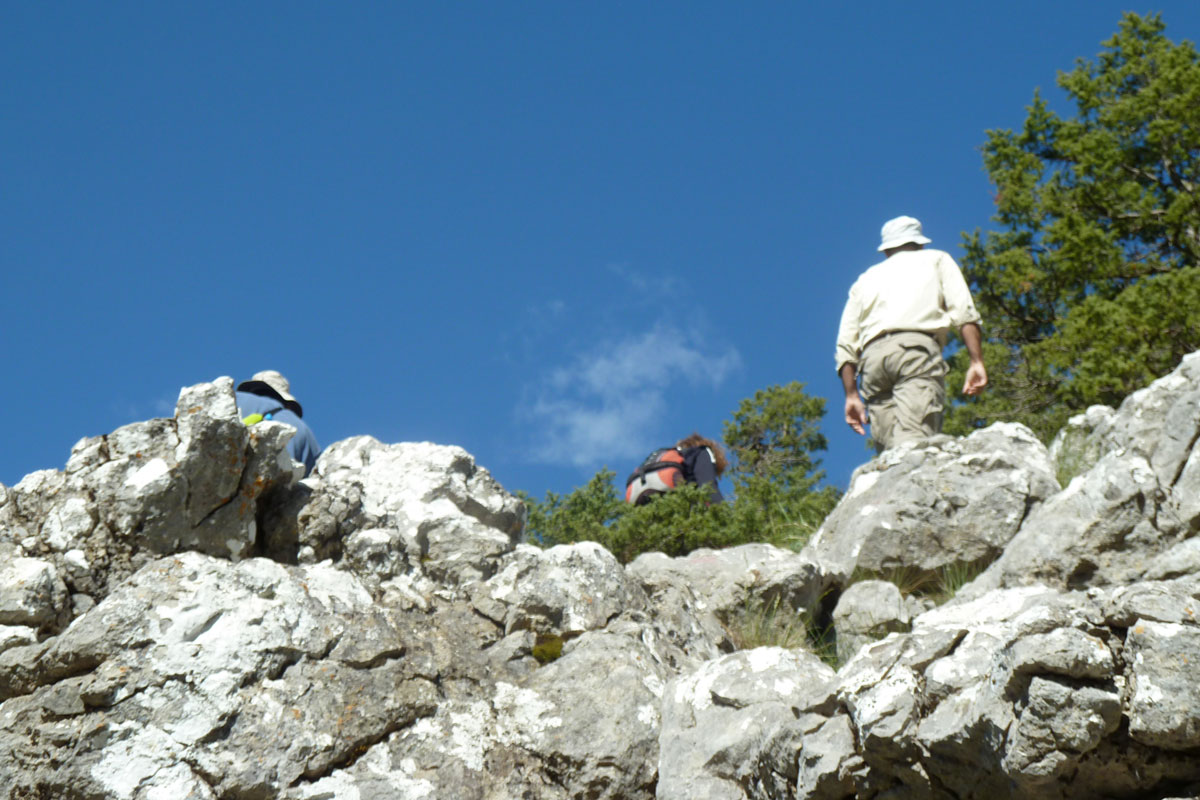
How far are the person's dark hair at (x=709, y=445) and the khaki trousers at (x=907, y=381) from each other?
1994 millimetres

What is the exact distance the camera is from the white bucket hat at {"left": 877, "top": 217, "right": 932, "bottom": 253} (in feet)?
36.7

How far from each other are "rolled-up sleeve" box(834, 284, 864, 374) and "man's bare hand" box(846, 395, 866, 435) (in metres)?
0.37

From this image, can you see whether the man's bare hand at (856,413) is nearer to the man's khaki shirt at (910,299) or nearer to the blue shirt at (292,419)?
the man's khaki shirt at (910,299)

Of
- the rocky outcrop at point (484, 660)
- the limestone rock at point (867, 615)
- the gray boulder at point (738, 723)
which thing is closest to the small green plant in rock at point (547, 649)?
the rocky outcrop at point (484, 660)

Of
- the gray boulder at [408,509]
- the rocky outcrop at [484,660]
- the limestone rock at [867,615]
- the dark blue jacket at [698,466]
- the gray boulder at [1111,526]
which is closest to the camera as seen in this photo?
the rocky outcrop at [484,660]

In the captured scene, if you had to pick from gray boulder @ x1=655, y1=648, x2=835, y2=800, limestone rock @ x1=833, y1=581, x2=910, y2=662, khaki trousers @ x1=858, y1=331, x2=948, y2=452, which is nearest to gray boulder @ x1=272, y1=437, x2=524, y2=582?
gray boulder @ x1=655, y1=648, x2=835, y2=800

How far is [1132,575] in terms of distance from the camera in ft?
22.3

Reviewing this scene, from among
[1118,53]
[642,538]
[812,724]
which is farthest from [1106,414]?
[1118,53]

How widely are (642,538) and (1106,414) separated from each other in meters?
4.16

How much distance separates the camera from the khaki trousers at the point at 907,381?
10570 mm

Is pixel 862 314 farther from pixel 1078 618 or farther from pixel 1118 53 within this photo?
pixel 1118 53

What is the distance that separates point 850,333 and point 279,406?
5560 millimetres

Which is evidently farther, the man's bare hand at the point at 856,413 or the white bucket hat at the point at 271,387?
the man's bare hand at the point at 856,413

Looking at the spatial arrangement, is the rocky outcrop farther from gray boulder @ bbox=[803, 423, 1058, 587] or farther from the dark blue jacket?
the dark blue jacket
